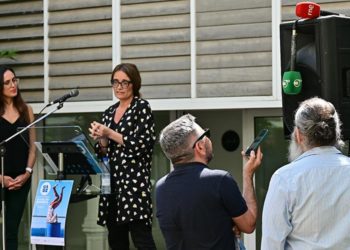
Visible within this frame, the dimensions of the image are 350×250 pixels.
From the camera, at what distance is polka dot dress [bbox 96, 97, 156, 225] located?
5.02 meters

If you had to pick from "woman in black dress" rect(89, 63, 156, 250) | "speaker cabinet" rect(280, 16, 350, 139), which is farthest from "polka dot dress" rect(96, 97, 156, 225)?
"speaker cabinet" rect(280, 16, 350, 139)

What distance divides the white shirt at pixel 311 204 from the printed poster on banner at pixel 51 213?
217cm

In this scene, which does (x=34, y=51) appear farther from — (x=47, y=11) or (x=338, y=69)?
(x=338, y=69)

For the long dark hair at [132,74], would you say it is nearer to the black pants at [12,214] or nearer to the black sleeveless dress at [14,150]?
the black sleeveless dress at [14,150]

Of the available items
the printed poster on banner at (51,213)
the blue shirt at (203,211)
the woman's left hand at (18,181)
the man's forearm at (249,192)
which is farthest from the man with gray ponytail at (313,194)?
the woman's left hand at (18,181)

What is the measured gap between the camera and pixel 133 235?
506cm

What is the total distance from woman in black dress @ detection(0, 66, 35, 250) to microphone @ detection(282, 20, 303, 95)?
8.78 feet

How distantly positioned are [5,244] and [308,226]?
11.2 feet

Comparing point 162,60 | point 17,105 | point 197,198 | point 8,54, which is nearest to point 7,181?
point 17,105

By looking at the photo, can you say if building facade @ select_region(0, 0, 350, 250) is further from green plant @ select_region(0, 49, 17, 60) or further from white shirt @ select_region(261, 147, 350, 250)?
white shirt @ select_region(261, 147, 350, 250)

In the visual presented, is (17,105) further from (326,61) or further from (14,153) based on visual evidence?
(326,61)

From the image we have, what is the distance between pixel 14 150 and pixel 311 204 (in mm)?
3411

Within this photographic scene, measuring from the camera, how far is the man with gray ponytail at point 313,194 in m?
2.97

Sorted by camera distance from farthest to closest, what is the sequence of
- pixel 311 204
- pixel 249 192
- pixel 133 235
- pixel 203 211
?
pixel 133 235 → pixel 249 192 → pixel 203 211 → pixel 311 204
